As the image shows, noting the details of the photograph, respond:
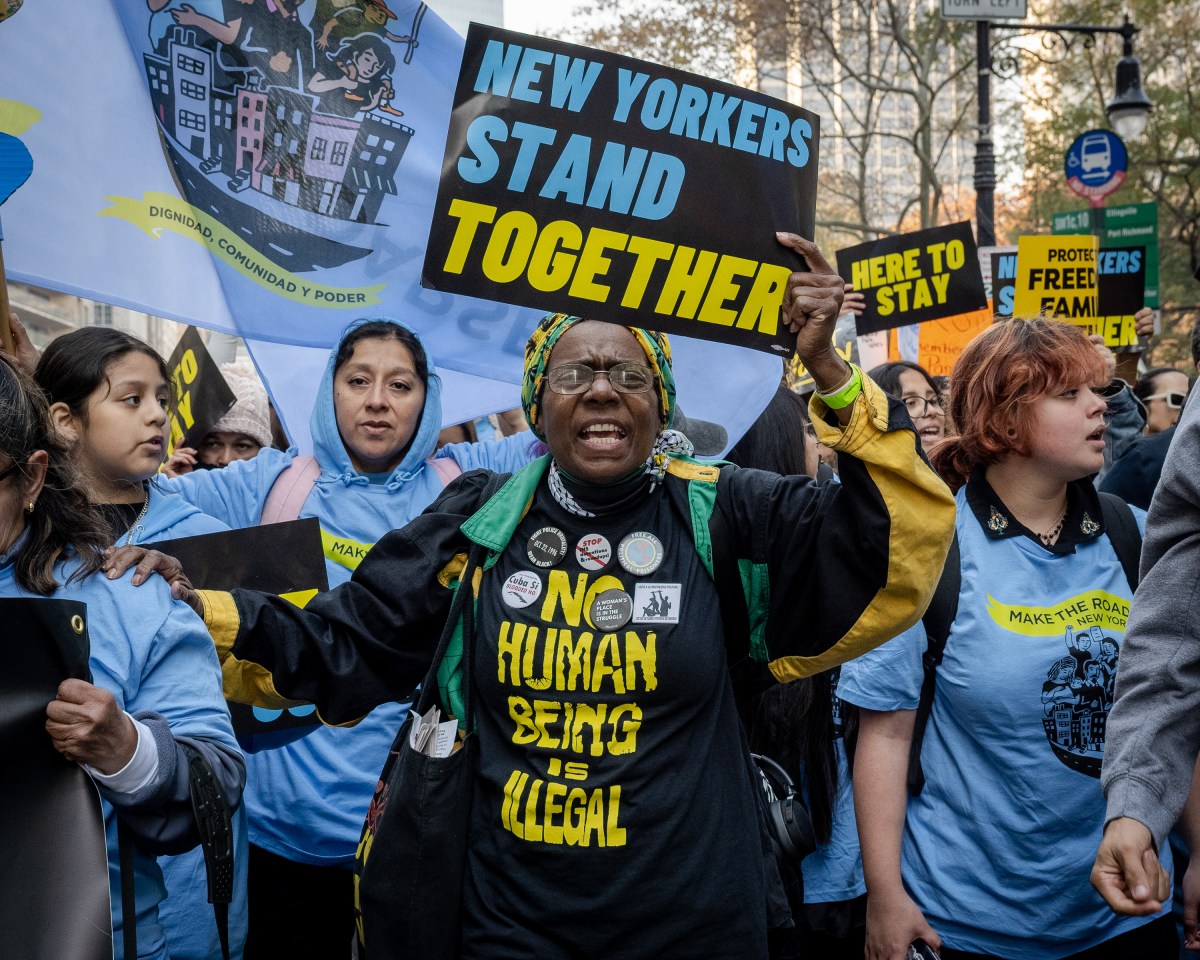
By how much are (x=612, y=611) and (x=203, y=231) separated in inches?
99.3

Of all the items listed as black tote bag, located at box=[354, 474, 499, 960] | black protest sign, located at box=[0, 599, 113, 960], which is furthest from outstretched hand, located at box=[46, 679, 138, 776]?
black tote bag, located at box=[354, 474, 499, 960]

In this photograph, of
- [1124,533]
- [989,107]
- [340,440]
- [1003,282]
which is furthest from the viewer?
[989,107]

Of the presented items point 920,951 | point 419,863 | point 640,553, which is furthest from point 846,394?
point 920,951

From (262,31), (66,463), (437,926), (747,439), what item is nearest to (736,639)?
(437,926)

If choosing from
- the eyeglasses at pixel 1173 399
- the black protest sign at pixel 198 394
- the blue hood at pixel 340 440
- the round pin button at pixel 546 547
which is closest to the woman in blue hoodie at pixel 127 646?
the round pin button at pixel 546 547

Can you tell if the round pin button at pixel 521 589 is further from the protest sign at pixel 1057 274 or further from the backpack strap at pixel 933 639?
the protest sign at pixel 1057 274

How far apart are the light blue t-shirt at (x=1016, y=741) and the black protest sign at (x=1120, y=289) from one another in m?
4.84

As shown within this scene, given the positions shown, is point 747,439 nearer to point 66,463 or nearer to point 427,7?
point 427,7

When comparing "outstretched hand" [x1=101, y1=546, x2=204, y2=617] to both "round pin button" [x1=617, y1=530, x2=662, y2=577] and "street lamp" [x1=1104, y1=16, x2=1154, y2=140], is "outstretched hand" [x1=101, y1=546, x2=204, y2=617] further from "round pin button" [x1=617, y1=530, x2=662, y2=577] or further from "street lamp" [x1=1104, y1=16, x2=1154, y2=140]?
"street lamp" [x1=1104, y1=16, x2=1154, y2=140]

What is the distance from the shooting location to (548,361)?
2.62 metres

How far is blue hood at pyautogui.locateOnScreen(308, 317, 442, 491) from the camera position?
12.8 ft

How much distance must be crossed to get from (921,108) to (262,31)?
701 inches

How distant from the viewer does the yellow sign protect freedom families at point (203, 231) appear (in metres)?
4.19

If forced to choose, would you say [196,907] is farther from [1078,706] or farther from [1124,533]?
[1124,533]
